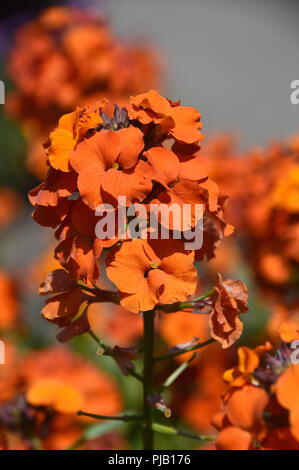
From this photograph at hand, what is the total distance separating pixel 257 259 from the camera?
1.97m

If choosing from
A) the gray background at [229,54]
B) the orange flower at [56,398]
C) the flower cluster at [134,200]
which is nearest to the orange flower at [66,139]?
the flower cluster at [134,200]

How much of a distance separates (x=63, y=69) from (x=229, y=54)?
5.31 m

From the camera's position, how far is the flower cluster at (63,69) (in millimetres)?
2363

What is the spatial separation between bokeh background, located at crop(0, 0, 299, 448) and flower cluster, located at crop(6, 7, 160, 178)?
0.23m

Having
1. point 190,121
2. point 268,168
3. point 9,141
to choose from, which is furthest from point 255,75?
point 190,121

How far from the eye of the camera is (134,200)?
90 cm

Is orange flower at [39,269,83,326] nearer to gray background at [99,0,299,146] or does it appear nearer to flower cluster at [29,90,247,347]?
flower cluster at [29,90,247,347]

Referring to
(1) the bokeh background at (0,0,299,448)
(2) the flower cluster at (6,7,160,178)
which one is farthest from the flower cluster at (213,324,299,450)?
(2) the flower cluster at (6,7,160,178)

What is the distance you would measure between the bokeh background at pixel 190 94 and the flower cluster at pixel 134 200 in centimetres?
126

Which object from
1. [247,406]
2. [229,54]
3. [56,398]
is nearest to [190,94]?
[229,54]

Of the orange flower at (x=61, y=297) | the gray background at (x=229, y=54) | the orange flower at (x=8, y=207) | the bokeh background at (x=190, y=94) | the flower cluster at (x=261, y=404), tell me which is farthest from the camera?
the gray background at (x=229, y=54)

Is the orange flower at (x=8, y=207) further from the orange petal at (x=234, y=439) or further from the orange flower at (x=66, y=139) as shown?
the orange petal at (x=234, y=439)

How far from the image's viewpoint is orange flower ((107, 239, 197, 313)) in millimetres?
898
